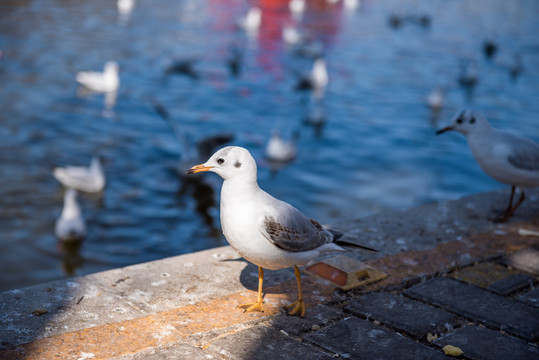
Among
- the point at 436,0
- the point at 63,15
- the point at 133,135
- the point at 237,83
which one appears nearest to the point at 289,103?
the point at 237,83

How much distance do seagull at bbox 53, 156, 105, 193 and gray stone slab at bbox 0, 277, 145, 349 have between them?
6.62 metres

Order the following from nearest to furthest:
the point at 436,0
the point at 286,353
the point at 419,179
Result: the point at 286,353
the point at 419,179
the point at 436,0

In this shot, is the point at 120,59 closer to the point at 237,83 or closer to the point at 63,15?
the point at 237,83

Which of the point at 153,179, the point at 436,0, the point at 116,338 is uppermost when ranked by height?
the point at 436,0

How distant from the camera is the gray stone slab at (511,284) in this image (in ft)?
13.8

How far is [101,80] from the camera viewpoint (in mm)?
15742

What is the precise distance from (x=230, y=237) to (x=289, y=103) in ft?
45.1

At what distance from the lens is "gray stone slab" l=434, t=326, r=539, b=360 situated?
11.3ft

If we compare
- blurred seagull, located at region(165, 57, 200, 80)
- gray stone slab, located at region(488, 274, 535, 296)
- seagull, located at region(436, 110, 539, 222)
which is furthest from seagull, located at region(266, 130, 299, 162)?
gray stone slab, located at region(488, 274, 535, 296)

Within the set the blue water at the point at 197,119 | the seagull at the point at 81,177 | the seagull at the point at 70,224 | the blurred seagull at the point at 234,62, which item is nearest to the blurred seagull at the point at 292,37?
the blue water at the point at 197,119

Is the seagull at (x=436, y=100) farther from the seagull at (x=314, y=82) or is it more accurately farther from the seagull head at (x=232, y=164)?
the seagull head at (x=232, y=164)

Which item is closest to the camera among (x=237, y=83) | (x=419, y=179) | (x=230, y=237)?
(x=230, y=237)

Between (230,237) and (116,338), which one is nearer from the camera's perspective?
(116,338)

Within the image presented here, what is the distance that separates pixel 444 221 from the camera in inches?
215
